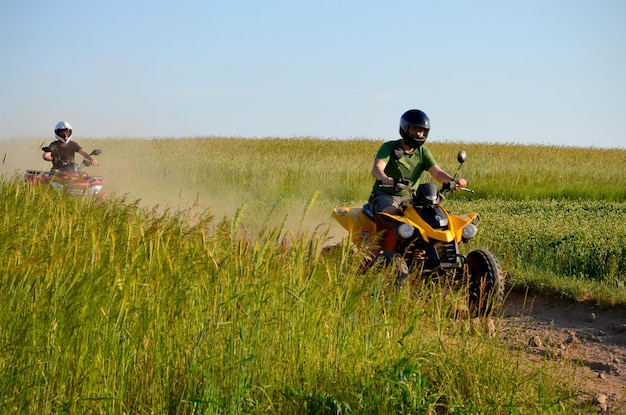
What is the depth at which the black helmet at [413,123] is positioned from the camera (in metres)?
8.48

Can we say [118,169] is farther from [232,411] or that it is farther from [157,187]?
[232,411]

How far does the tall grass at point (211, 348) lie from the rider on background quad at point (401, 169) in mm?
2929

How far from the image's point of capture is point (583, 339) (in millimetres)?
5750

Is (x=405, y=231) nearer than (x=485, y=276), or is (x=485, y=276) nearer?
(x=485, y=276)

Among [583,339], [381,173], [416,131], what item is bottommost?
[583,339]

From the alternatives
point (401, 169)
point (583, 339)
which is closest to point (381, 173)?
point (401, 169)

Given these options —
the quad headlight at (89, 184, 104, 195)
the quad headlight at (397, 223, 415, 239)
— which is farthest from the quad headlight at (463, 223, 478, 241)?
the quad headlight at (89, 184, 104, 195)

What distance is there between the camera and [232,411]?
409cm

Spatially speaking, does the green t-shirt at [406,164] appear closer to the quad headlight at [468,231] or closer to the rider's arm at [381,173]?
the rider's arm at [381,173]

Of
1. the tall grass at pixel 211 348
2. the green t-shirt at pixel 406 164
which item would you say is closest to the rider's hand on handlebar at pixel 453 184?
the green t-shirt at pixel 406 164

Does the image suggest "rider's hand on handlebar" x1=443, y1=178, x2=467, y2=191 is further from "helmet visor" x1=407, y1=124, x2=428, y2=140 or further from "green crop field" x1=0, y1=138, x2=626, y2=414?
"green crop field" x1=0, y1=138, x2=626, y2=414

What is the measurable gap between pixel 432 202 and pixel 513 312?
182cm

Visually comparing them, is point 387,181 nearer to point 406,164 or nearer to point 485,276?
point 406,164

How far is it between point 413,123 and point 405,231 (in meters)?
1.31
